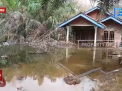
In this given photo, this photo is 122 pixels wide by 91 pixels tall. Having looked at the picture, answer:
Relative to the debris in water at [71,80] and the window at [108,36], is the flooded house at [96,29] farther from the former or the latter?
the debris in water at [71,80]

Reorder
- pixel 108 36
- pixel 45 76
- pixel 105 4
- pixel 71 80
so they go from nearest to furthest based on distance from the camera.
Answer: pixel 105 4, pixel 71 80, pixel 45 76, pixel 108 36

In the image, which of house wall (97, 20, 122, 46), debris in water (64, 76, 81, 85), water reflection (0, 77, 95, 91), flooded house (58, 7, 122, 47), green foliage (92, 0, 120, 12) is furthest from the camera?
house wall (97, 20, 122, 46)

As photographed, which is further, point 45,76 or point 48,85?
point 45,76

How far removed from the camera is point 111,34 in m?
19.6

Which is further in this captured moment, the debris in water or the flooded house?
the flooded house

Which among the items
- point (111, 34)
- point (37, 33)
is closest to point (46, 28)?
point (37, 33)

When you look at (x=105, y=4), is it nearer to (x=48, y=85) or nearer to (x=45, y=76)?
(x=48, y=85)

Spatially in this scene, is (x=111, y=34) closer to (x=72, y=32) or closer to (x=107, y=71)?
(x=72, y=32)

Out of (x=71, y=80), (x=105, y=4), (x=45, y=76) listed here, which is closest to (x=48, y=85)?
(x=71, y=80)

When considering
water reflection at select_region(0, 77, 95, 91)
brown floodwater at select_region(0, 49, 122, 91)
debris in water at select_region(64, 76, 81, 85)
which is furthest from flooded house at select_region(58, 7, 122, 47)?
water reflection at select_region(0, 77, 95, 91)

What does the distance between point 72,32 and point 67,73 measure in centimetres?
1265

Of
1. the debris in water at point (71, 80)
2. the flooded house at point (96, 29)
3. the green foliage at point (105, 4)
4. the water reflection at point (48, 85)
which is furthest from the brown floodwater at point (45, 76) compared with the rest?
the flooded house at point (96, 29)

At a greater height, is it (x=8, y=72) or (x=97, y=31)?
(x=97, y=31)

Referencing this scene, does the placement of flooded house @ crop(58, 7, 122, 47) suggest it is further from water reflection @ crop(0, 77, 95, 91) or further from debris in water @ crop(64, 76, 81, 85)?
water reflection @ crop(0, 77, 95, 91)
